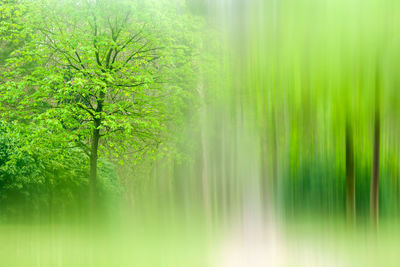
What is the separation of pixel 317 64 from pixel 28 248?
8433 mm

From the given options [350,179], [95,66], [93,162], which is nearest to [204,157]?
[93,162]

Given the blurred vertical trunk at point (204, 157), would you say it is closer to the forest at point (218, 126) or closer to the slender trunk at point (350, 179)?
the forest at point (218, 126)

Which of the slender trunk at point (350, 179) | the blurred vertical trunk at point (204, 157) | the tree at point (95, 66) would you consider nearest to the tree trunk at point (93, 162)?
the tree at point (95, 66)

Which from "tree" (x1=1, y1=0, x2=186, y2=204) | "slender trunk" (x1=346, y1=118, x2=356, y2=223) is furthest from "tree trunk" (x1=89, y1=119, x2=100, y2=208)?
"slender trunk" (x1=346, y1=118, x2=356, y2=223)

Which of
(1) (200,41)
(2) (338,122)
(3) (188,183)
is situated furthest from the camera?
(3) (188,183)

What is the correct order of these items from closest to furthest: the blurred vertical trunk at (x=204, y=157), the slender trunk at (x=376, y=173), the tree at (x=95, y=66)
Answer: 1. the slender trunk at (x=376, y=173)
2. the tree at (x=95, y=66)
3. the blurred vertical trunk at (x=204, y=157)

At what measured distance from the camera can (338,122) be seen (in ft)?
40.3

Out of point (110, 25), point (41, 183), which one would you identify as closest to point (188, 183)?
point (41, 183)

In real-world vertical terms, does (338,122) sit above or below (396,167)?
above

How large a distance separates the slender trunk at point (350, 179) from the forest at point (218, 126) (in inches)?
1.5

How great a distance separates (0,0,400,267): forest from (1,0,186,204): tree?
0.06 meters

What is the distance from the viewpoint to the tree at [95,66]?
12969 millimetres

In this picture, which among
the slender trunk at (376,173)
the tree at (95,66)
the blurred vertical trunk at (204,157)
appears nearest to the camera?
the slender trunk at (376,173)

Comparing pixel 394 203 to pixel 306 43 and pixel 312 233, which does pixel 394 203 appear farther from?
Answer: pixel 306 43
